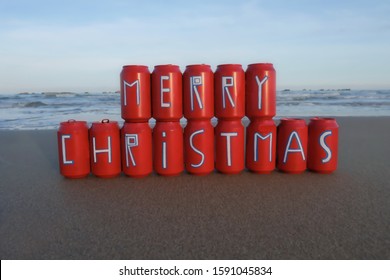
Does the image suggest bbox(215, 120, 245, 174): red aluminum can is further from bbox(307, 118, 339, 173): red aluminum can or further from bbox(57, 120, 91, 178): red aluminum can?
bbox(57, 120, 91, 178): red aluminum can

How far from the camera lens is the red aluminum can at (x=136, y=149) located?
2.64 meters

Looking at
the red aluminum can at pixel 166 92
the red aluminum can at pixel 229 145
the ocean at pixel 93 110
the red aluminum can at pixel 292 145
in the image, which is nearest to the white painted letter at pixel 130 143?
the red aluminum can at pixel 166 92

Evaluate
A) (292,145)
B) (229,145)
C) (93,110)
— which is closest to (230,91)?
(229,145)

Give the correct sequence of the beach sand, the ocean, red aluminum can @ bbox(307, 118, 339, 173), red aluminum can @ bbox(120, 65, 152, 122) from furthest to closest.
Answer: the ocean
red aluminum can @ bbox(307, 118, 339, 173)
red aluminum can @ bbox(120, 65, 152, 122)
the beach sand

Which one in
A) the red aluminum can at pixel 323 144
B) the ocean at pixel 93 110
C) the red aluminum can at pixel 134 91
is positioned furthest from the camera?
the ocean at pixel 93 110

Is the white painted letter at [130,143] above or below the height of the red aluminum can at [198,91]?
below

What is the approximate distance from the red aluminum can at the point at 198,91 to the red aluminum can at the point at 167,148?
187mm

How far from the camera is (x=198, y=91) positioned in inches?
104

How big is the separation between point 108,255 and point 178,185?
110 centimetres

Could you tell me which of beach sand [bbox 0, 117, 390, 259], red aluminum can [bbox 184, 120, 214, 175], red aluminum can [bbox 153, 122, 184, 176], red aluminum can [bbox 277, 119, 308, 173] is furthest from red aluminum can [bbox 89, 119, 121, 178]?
red aluminum can [bbox 277, 119, 308, 173]

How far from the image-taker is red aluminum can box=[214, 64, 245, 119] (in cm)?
266

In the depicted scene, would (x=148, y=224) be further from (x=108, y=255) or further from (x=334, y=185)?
(x=334, y=185)

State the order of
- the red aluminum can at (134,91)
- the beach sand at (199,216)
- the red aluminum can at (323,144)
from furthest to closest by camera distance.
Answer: the red aluminum can at (323,144) < the red aluminum can at (134,91) < the beach sand at (199,216)

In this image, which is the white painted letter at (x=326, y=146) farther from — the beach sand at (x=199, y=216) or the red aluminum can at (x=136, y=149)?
the red aluminum can at (x=136, y=149)
